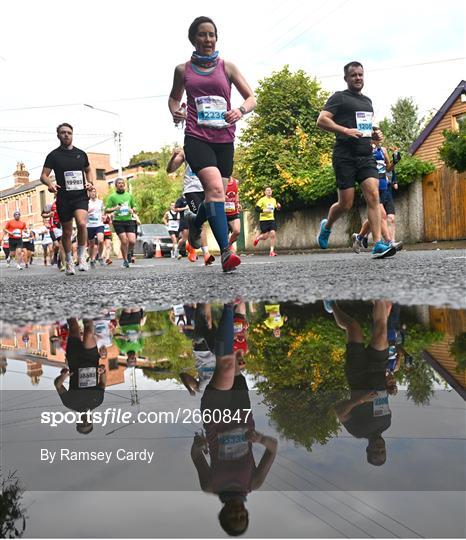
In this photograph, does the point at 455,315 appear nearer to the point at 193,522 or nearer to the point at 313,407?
the point at 313,407

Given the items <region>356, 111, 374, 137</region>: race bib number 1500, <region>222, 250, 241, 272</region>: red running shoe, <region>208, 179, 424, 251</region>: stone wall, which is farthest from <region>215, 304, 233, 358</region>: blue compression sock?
<region>208, 179, 424, 251</region>: stone wall

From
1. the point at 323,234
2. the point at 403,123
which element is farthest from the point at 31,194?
the point at 323,234

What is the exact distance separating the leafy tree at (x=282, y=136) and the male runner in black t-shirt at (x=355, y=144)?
2032 centimetres

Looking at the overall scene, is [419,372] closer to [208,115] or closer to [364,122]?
[208,115]

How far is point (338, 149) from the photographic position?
6266 mm

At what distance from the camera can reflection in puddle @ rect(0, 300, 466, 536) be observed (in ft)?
2.50

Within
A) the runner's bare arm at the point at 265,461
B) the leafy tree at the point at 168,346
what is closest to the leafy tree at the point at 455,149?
the leafy tree at the point at 168,346

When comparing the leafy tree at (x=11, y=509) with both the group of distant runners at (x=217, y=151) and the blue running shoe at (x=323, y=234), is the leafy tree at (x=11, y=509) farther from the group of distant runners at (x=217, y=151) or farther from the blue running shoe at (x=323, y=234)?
the blue running shoe at (x=323, y=234)

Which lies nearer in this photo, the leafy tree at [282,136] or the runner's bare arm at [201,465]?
the runner's bare arm at [201,465]

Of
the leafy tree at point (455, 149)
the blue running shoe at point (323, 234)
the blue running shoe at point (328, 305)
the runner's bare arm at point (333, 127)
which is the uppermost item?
the leafy tree at point (455, 149)

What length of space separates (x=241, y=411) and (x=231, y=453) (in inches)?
6.3

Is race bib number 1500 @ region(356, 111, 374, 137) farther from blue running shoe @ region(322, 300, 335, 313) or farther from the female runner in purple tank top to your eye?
blue running shoe @ region(322, 300, 335, 313)

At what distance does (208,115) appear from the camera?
5.10m

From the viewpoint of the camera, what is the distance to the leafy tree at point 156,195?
43.1 metres
